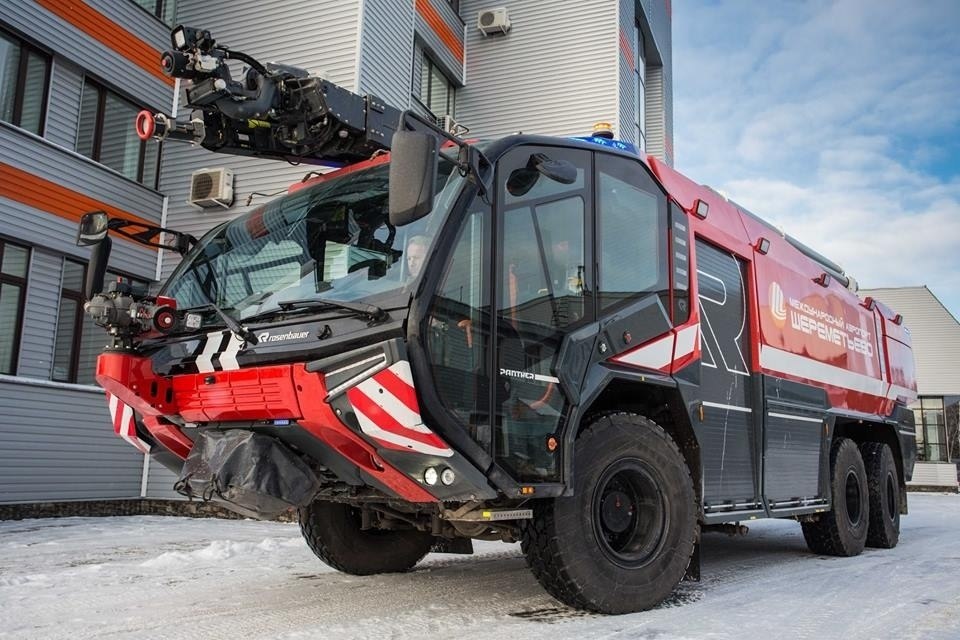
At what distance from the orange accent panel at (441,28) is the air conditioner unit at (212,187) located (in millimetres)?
6008

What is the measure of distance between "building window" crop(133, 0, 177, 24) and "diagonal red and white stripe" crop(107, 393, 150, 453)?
9.73 m

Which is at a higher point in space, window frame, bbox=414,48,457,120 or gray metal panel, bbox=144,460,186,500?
window frame, bbox=414,48,457,120

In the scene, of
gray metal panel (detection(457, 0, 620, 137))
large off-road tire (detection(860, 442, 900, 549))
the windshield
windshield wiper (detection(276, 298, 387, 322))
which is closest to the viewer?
windshield wiper (detection(276, 298, 387, 322))

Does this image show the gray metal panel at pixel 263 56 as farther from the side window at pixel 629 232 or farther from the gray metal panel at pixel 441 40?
the side window at pixel 629 232

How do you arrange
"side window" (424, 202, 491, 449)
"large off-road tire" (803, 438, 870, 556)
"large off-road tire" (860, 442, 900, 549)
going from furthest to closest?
1. "large off-road tire" (860, 442, 900, 549)
2. "large off-road tire" (803, 438, 870, 556)
3. "side window" (424, 202, 491, 449)

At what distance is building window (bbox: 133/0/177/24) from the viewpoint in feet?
40.9

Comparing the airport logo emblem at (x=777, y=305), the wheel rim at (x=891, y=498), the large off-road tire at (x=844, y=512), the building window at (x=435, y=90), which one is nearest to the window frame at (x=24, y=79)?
the building window at (x=435, y=90)

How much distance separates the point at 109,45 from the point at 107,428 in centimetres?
558

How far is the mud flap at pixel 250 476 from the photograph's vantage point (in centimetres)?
365

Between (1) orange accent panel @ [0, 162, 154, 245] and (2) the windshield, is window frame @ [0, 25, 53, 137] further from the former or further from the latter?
(2) the windshield

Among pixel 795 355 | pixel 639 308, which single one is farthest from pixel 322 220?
pixel 795 355

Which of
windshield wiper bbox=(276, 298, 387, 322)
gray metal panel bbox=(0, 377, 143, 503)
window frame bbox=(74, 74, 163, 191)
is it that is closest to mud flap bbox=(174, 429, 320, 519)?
windshield wiper bbox=(276, 298, 387, 322)

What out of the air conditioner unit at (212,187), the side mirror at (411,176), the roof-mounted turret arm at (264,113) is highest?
the air conditioner unit at (212,187)

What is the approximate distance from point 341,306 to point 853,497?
20.7 feet
